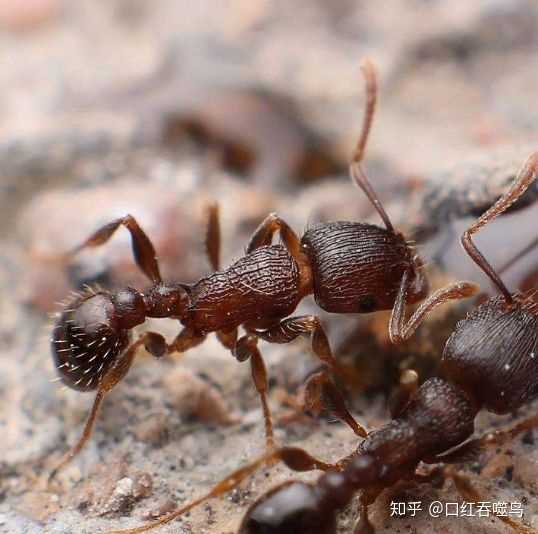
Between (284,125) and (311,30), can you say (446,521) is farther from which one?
(311,30)


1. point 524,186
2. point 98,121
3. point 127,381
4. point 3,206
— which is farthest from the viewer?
point 98,121

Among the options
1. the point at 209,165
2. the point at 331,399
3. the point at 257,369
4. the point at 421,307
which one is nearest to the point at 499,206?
the point at 421,307

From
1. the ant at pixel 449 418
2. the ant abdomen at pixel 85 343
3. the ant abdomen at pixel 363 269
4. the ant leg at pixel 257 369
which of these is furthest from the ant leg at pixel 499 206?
the ant abdomen at pixel 85 343

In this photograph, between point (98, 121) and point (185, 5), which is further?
point (185, 5)

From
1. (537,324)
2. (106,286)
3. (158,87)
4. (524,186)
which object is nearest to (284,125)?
(158,87)


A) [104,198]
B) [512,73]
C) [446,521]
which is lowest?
[446,521]

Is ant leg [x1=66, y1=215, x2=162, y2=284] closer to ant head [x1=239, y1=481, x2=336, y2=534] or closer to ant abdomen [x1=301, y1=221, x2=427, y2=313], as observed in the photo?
ant abdomen [x1=301, y1=221, x2=427, y2=313]

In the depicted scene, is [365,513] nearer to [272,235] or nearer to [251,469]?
[251,469]
